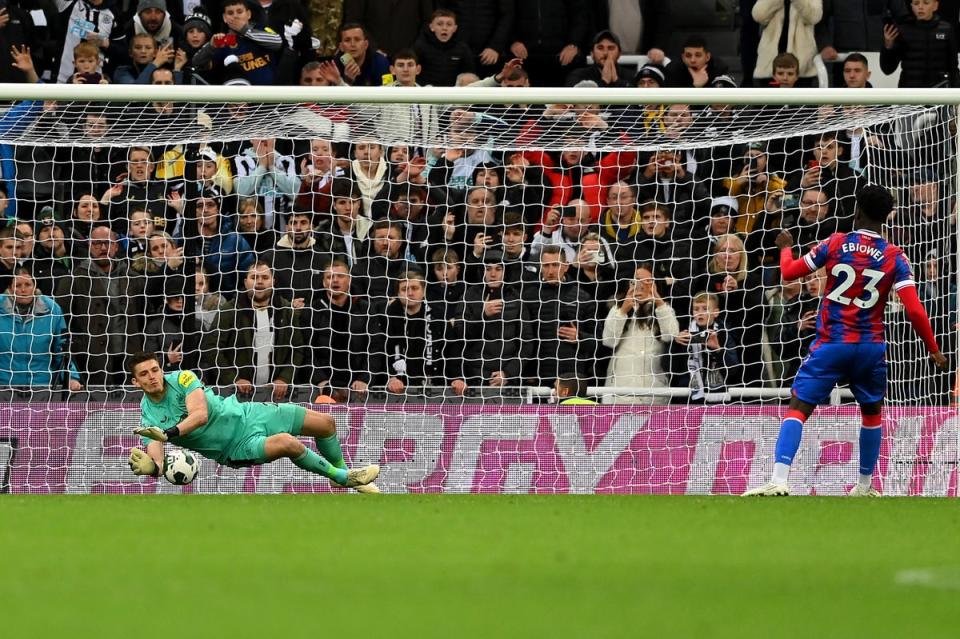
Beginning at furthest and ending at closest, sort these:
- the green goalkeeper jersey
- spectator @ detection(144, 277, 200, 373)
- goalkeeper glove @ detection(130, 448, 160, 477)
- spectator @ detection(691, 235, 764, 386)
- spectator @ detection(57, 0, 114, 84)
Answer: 1. spectator @ detection(57, 0, 114, 84)
2. spectator @ detection(691, 235, 764, 386)
3. spectator @ detection(144, 277, 200, 373)
4. the green goalkeeper jersey
5. goalkeeper glove @ detection(130, 448, 160, 477)

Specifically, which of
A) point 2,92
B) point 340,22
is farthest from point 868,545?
point 340,22

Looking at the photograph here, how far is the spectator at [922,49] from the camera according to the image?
1561cm

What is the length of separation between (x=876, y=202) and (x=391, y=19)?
7.46 meters

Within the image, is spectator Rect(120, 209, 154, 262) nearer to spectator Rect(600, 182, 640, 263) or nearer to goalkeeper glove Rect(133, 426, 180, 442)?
goalkeeper glove Rect(133, 426, 180, 442)

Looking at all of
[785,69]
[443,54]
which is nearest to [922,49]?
[785,69]

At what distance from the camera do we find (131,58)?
14.9 m

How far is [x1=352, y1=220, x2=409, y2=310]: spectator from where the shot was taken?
12594 millimetres

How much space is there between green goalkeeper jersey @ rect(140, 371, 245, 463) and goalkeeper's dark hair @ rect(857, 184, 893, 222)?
452cm

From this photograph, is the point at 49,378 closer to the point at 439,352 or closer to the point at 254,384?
the point at 254,384

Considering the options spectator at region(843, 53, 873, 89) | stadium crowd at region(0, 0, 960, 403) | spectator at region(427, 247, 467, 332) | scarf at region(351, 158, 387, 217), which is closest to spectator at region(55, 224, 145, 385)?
stadium crowd at region(0, 0, 960, 403)

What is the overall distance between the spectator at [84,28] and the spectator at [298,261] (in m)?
3.60

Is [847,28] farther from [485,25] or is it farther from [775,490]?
[775,490]

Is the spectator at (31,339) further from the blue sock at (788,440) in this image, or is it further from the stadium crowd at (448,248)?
the blue sock at (788,440)

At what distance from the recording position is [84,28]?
15.0 meters
